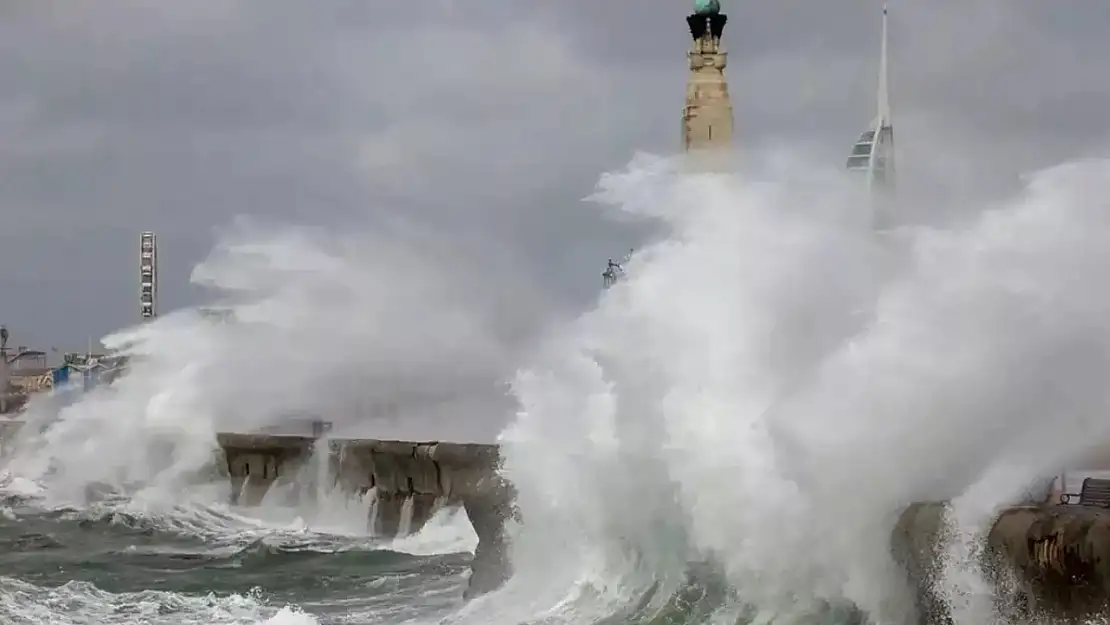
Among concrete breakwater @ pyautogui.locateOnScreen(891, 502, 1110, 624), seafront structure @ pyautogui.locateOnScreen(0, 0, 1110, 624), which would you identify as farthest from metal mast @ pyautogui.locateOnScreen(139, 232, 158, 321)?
concrete breakwater @ pyautogui.locateOnScreen(891, 502, 1110, 624)

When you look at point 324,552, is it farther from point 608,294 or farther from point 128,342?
point 128,342

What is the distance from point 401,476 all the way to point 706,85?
23.8 metres

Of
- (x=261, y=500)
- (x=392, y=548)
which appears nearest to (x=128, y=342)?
(x=261, y=500)

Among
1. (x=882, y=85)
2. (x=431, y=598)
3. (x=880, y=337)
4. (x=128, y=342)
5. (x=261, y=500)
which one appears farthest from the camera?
(x=882, y=85)

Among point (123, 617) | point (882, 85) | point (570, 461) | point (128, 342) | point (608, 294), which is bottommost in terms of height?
point (123, 617)

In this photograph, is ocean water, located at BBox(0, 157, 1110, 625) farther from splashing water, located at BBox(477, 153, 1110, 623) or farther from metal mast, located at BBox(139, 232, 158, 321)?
metal mast, located at BBox(139, 232, 158, 321)

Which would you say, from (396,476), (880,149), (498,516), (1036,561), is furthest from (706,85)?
(1036,561)

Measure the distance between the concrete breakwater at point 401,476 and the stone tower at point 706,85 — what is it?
1940 centimetres

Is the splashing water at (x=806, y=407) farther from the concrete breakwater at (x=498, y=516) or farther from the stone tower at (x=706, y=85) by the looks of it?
the stone tower at (x=706, y=85)

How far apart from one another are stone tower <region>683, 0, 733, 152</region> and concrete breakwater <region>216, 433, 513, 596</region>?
63.6ft

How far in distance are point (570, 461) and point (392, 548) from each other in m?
4.29

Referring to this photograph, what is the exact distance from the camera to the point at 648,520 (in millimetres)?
10883

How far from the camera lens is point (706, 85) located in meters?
39.4

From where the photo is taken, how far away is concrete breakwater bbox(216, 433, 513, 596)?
12383 millimetres
